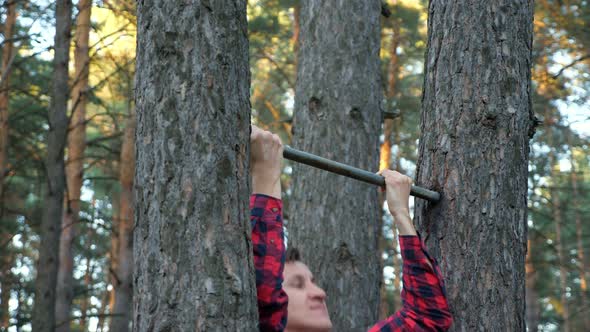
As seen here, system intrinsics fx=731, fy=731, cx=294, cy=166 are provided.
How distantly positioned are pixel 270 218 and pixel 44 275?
14.7ft

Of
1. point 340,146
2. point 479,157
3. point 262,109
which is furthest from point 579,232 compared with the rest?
point 479,157

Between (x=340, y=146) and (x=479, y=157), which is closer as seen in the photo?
(x=479, y=157)

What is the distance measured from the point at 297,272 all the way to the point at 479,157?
0.94 metres

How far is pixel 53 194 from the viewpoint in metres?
6.34

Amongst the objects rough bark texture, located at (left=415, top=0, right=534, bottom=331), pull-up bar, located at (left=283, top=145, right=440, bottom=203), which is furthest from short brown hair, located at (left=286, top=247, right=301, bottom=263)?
rough bark texture, located at (left=415, top=0, right=534, bottom=331)

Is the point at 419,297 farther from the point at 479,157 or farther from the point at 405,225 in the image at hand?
the point at 479,157

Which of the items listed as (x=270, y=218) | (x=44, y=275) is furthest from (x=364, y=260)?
(x=270, y=218)

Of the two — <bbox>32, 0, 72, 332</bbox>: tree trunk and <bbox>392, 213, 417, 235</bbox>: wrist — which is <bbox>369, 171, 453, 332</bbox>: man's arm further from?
<bbox>32, 0, 72, 332</bbox>: tree trunk

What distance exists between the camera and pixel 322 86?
5980 mm

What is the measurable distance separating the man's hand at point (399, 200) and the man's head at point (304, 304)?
1.35ft

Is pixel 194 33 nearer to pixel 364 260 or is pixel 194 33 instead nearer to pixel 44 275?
pixel 364 260

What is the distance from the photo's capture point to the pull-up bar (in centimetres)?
256

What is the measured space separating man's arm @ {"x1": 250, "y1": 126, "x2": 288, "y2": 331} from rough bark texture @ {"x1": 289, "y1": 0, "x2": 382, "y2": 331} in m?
3.29

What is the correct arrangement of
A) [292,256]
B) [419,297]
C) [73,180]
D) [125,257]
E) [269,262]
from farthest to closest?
1. [73,180]
2. [125,257]
3. [292,256]
4. [419,297]
5. [269,262]
